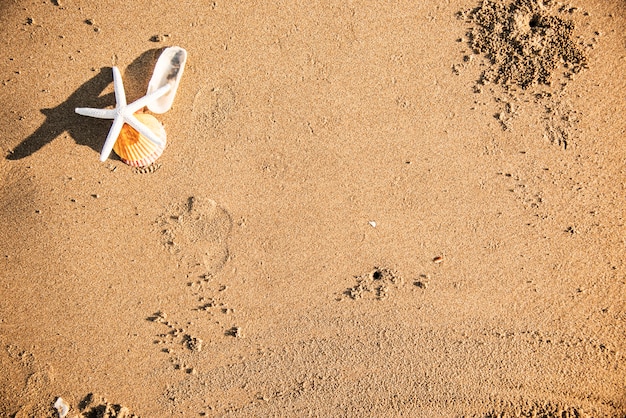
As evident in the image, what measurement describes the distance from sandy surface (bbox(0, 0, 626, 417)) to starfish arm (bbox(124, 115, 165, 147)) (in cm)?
35

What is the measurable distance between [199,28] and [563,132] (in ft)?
11.7

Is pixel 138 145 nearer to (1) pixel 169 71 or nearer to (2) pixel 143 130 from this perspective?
(2) pixel 143 130

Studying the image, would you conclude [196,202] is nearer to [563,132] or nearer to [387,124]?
[387,124]

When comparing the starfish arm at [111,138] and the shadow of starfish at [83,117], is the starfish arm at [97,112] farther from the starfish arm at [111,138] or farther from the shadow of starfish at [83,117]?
the shadow of starfish at [83,117]

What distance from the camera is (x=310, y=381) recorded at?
3.66 meters

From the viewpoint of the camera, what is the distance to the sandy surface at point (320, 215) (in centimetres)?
359

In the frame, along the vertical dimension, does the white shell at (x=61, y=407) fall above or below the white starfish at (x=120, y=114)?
below

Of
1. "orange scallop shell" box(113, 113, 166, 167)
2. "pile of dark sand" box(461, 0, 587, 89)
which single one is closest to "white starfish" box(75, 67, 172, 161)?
"orange scallop shell" box(113, 113, 166, 167)

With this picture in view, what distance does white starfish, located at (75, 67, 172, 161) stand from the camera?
332 cm

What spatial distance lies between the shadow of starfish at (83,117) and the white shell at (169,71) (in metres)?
0.17

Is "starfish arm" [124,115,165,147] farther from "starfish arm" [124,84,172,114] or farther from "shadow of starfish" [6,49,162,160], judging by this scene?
"shadow of starfish" [6,49,162,160]

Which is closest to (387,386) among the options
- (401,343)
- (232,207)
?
(401,343)

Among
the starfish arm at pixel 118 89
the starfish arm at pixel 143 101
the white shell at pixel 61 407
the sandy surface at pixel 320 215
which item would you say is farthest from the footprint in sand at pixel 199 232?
the white shell at pixel 61 407

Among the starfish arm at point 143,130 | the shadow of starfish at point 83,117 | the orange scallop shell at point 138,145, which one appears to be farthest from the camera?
the shadow of starfish at point 83,117
